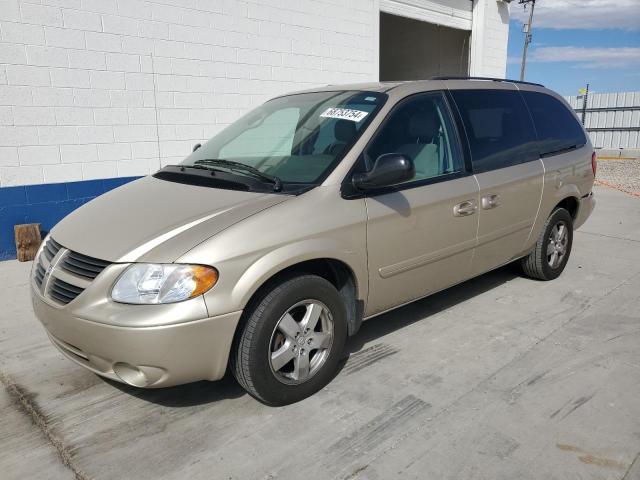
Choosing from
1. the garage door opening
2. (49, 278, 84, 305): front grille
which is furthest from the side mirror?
the garage door opening

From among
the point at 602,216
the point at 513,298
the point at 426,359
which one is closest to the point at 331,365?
the point at 426,359

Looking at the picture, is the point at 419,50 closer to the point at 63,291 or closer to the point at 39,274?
the point at 39,274

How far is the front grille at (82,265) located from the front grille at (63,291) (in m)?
0.07

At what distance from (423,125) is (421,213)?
657 mm

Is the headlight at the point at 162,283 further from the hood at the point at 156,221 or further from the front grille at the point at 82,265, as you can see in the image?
the front grille at the point at 82,265

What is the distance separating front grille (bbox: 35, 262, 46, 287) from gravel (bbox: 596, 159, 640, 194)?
11.4 meters

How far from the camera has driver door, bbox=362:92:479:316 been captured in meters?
3.21

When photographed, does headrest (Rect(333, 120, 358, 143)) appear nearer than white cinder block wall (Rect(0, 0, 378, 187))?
Yes

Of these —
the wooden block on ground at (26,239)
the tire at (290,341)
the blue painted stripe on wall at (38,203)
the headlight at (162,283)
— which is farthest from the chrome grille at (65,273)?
the blue painted stripe on wall at (38,203)

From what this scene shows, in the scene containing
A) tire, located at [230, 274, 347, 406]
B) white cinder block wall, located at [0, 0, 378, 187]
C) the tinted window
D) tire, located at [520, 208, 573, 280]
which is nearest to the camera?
tire, located at [230, 274, 347, 406]

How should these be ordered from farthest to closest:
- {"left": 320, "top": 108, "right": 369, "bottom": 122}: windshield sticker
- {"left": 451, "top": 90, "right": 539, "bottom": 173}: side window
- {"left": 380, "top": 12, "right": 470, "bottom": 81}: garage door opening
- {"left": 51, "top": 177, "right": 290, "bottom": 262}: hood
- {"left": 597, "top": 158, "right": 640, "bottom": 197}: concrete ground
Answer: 1. {"left": 380, "top": 12, "right": 470, "bottom": 81}: garage door opening
2. {"left": 597, "top": 158, "right": 640, "bottom": 197}: concrete ground
3. {"left": 451, "top": 90, "right": 539, "bottom": 173}: side window
4. {"left": 320, "top": 108, "right": 369, "bottom": 122}: windshield sticker
5. {"left": 51, "top": 177, "right": 290, "bottom": 262}: hood

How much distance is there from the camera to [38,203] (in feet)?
19.9

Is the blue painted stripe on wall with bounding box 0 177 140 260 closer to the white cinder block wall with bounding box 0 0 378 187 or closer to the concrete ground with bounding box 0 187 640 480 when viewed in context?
the white cinder block wall with bounding box 0 0 378 187

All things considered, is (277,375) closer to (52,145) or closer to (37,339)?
(37,339)
